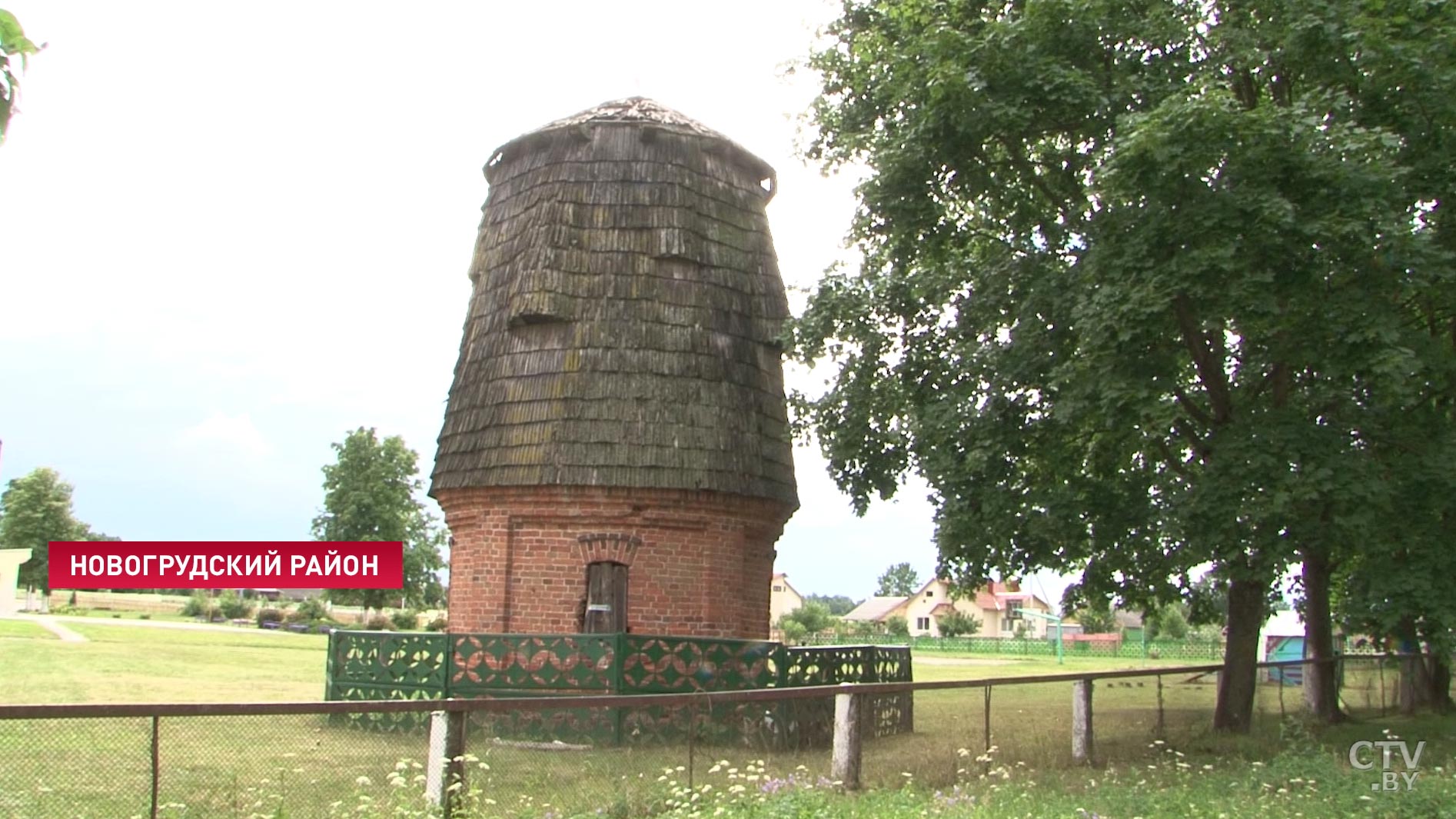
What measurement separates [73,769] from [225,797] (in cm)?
79

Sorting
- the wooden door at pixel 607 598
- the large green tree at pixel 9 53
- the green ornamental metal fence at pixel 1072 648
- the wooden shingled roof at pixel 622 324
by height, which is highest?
the wooden shingled roof at pixel 622 324

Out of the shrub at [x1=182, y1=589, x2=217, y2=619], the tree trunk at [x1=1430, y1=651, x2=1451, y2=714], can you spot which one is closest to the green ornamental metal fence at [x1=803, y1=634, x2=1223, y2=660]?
the shrub at [x1=182, y1=589, x2=217, y2=619]

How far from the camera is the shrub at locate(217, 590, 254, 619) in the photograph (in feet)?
196

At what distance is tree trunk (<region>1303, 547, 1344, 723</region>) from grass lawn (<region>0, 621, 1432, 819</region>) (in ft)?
1.81

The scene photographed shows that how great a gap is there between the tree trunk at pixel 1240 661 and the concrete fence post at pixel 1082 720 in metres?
4.14

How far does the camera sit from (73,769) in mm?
6395

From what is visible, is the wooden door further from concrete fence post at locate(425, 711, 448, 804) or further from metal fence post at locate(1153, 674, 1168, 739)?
concrete fence post at locate(425, 711, 448, 804)

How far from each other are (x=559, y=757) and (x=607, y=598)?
7.22 m

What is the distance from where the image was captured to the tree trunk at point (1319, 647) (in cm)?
1845

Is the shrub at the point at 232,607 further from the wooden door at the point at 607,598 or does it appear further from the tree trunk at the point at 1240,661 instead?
the tree trunk at the point at 1240,661

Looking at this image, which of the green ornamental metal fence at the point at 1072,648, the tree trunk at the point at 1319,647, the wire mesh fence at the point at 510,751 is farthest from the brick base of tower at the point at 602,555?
the green ornamental metal fence at the point at 1072,648

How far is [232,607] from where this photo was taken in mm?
59781

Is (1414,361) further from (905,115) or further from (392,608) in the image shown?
(392,608)

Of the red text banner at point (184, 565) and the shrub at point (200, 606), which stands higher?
the red text banner at point (184, 565)
